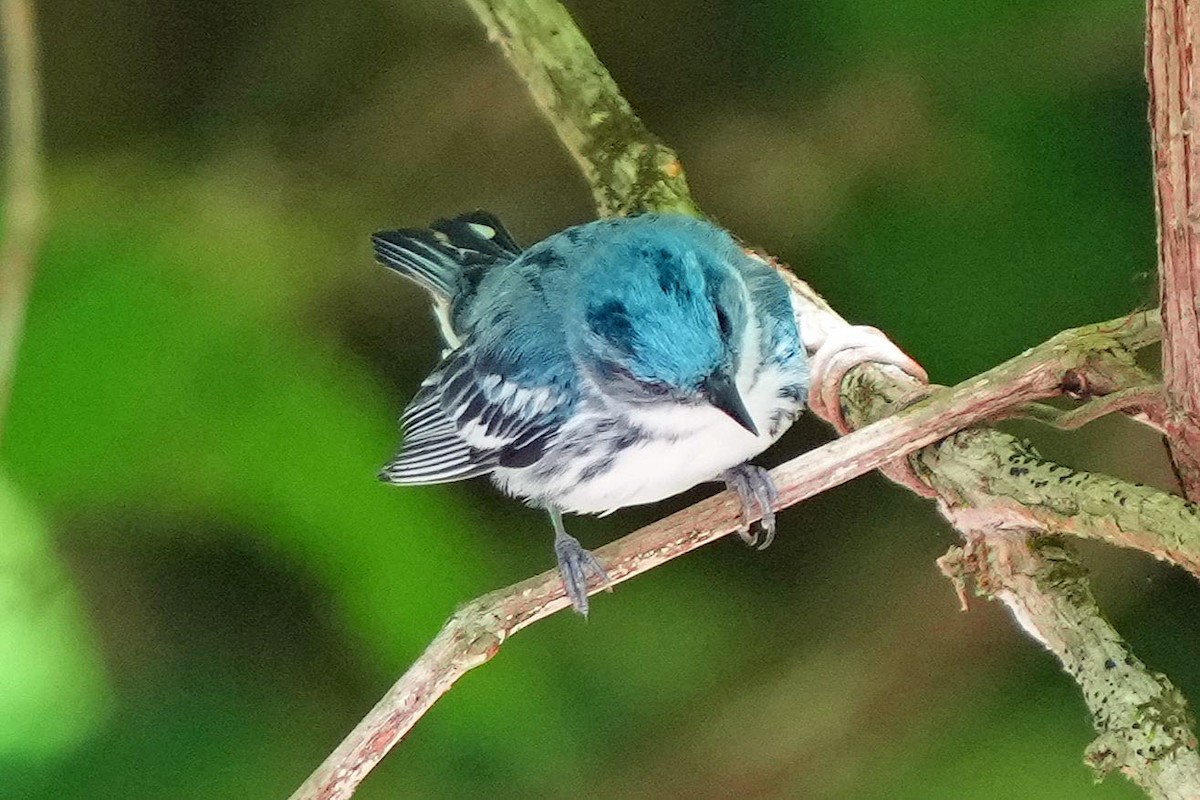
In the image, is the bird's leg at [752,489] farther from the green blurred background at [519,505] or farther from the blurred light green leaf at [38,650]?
the blurred light green leaf at [38,650]

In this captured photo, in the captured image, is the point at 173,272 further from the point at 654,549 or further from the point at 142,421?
the point at 654,549

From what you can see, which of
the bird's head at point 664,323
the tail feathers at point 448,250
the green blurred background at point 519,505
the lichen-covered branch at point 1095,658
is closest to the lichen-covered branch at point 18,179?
the green blurred background at point 519,505


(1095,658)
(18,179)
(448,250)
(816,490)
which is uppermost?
(18,179)

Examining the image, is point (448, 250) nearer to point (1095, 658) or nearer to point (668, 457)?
point (668, 457)

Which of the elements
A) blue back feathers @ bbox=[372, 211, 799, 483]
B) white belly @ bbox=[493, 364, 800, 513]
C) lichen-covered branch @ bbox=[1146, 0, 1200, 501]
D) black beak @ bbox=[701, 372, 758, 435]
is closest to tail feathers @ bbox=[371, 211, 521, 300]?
blue back feathers @ bbox=[372, 211, 799, 483]

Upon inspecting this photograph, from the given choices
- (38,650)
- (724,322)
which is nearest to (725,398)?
(724,322)

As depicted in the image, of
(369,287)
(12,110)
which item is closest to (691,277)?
(369,287)
